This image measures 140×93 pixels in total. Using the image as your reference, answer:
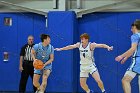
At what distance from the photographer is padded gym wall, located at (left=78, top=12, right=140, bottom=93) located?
12.6 m

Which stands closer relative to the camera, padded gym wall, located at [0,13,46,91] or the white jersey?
the white jersey

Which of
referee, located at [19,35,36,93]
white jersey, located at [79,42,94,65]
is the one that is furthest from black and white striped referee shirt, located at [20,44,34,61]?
white jersey, located at [79,42,94,65]

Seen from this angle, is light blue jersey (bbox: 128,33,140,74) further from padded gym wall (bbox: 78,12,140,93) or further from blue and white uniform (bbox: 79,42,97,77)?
padded gym wall (bbox: 78,12,140,93)

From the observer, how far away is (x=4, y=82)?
1345 centimetres

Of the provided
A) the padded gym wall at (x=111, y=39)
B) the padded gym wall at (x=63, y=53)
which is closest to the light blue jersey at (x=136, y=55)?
the padded gym wall at (x=111, y=39)

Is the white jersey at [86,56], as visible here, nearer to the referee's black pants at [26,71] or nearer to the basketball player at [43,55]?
the basketball player at [43,55]

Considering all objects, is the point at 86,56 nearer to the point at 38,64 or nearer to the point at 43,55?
the point at 43,55

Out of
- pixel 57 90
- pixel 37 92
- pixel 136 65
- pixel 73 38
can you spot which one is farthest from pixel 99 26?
pixel 136 65

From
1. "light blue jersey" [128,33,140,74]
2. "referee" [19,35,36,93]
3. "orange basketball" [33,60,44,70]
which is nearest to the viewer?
"light blue jersey" [128,33,140,74]

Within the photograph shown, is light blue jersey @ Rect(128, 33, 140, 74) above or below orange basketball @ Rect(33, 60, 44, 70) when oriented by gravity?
above

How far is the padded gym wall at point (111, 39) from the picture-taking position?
12617 mm

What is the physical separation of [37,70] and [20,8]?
3665 mm

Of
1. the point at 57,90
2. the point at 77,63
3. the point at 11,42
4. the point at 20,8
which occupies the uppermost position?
the point at 20,8

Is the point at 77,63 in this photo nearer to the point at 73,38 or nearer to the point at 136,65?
the point at 73,38
